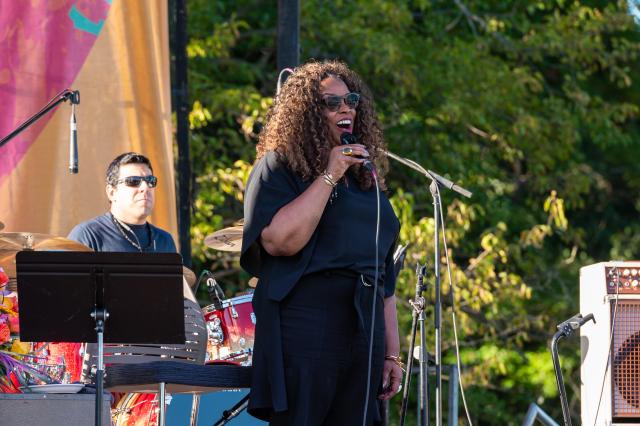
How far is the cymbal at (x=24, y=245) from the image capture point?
5906 millimetres

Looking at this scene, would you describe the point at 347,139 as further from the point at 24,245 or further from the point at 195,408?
the point at 195,408

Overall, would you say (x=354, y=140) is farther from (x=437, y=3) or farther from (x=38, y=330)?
(x=437, y=3)

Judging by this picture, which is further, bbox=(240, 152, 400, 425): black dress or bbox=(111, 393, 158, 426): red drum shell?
bbox=(111, 393, 158, 426): red drum shell

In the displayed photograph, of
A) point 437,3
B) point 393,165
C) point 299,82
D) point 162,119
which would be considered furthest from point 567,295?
point 299,82

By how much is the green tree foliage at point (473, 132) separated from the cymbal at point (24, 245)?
555 cm

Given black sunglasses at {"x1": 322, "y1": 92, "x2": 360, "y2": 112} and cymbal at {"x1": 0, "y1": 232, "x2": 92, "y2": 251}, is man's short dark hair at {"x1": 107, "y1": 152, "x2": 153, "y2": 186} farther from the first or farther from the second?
black sunglasses at {"x1": 322, "y1": 92, "x2": 360, "y2": 112}

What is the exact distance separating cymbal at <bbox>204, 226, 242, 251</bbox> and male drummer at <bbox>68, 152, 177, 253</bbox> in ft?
0.88

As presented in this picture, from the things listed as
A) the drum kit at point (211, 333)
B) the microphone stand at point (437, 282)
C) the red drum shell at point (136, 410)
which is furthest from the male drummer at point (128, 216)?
the microphone stand at point (437, 282)

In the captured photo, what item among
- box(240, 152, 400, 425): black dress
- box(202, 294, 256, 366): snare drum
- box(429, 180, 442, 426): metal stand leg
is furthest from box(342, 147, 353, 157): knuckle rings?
box(202, 294, 256, 366): snare drum

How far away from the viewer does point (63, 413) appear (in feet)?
14.8

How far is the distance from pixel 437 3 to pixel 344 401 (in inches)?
440

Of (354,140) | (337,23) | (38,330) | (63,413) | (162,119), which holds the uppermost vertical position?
(337,23)

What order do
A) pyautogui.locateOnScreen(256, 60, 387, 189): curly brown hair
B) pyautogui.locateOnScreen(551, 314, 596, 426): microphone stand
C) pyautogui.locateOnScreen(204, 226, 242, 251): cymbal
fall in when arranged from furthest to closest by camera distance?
pyautogui.locateOnScreen(204, 226, 242, 251): cymbal, pyautogui.locateOnScreen(551, 314, 596, 426): microphone stand, pyautogui.locateOnScreen(256, 60, 387, 189): curly brown hair

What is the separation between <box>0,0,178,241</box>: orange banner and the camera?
798cm
